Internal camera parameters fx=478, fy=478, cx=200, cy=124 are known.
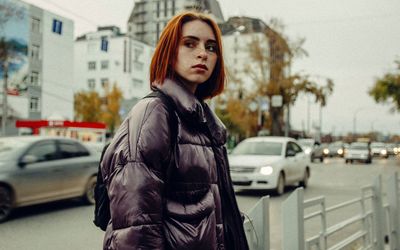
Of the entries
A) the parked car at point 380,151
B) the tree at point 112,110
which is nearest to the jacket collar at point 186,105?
the parked car at point 380,151

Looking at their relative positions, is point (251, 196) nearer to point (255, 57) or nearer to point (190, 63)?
point (190, 63)

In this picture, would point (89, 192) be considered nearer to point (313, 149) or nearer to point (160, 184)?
point (160, 184)

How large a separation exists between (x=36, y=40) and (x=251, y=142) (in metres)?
39.6

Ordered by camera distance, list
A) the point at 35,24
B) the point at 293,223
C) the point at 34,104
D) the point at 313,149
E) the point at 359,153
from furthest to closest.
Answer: the point at 34,104 → the point at 35,24 → the point at 313,149 → the point at 359,153 → the point at 293,223

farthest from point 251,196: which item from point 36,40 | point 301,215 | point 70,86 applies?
point 70,86

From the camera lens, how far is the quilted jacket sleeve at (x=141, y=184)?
1.61 m

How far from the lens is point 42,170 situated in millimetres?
9070

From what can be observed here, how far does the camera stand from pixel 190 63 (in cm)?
193

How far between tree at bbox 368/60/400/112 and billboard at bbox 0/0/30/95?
104 ft

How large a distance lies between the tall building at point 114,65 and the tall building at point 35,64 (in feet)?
59.4

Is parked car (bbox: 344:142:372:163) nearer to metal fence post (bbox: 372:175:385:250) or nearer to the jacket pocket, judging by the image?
metal fence post (bbox: 372:175:385:250)

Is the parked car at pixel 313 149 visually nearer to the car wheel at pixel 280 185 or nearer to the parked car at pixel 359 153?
the parked car at pixel 359 153

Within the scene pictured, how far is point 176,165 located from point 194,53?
49 cm

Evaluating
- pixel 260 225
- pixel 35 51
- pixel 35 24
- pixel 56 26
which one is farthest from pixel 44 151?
pixel 35 51
